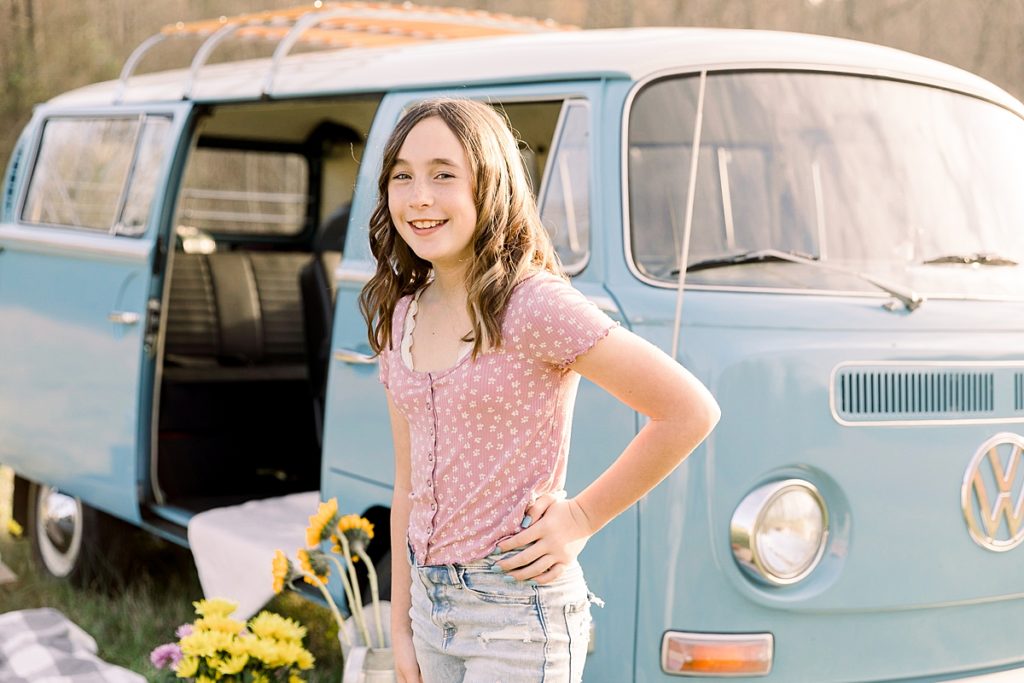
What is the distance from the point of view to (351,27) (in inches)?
198

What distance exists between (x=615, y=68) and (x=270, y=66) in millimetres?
1819

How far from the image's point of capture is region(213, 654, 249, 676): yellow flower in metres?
3.38

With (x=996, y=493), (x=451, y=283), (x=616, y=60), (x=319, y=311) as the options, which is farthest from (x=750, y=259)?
(x=319, y=311)

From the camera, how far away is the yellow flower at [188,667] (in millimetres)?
3391

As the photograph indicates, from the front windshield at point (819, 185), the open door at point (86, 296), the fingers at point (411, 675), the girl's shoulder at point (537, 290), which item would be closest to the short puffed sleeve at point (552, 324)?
the girl's shoulder at point (537, 290)

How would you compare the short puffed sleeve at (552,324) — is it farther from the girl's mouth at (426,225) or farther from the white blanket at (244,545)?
the white blanket at (244,545)

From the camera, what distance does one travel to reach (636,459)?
2057 mm

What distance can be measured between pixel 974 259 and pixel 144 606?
3.64m

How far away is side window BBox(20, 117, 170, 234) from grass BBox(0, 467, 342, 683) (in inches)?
60.4

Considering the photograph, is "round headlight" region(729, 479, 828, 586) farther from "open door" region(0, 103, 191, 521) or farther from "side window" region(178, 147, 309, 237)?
"side window" region(178, 147, 309, 237)

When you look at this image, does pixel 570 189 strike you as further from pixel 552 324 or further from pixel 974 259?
pixel 552 324

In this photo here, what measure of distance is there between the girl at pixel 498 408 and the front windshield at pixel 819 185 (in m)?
1.06

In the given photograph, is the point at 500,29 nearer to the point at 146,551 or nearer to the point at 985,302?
the point at 985,302

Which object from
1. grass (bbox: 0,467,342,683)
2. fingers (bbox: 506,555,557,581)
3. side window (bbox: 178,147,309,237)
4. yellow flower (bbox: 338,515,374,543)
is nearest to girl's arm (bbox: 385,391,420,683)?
fingers (bbox: 506,555,557,581)
